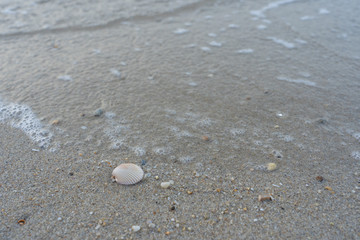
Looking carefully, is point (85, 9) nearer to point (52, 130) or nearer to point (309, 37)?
point (52, 130)

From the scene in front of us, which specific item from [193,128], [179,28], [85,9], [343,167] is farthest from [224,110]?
[85,9]

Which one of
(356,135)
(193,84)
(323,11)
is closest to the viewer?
(356,135)

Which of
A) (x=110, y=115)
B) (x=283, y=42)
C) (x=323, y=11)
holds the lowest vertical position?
(x=110, y=115)

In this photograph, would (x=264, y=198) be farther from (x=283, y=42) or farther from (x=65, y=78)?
(x=283, y=42)

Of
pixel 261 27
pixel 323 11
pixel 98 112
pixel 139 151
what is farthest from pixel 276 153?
pixel 323 11

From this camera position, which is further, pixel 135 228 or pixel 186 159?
pixel 186 159

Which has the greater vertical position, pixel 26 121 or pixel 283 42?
pixel 283 42
